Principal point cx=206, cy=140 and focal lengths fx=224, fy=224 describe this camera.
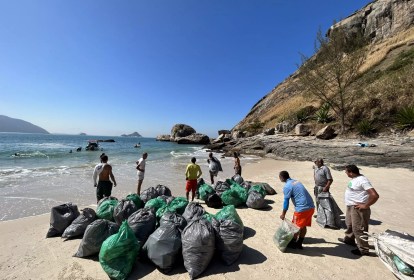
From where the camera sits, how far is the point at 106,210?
4.80 metres

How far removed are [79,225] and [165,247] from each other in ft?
6.94

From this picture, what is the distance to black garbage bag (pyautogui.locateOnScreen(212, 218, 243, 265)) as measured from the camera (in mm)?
3518

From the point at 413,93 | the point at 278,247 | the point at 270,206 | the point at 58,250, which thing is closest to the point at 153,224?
the point at 58,250

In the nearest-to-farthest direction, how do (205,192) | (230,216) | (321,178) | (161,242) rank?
(161,242) < (230,216) < (321,178) < (205,192)

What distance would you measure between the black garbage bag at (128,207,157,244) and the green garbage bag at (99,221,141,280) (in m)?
0.48

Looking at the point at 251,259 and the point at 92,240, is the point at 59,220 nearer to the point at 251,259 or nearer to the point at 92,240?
the point at 92,240

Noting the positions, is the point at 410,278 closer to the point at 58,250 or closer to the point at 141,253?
the point at 141,253

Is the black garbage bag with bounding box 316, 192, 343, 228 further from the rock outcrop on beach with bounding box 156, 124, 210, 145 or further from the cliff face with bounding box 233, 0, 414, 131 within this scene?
the rock outcrop on beach with bounding box 156, 124, 210, 145

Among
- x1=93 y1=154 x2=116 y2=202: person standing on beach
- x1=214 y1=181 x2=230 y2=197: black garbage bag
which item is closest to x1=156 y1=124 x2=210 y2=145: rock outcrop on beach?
x1=214 y1=181 x2=230 y2=197: black garbage bag

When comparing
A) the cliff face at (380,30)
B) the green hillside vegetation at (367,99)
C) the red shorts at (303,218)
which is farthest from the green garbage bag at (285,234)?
the cliff face at (380,30)

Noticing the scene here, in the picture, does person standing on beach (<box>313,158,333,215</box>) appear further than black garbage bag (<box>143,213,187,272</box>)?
Yes

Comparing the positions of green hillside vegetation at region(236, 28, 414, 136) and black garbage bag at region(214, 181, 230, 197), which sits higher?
green hillside vegetation at region(236, 28, 414, 136)

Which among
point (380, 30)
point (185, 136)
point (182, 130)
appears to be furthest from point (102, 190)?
point (182, 130)

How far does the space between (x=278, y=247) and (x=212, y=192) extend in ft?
9.92
